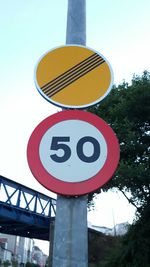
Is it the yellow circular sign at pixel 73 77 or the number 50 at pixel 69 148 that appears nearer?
the number 50 at pixel 69 148

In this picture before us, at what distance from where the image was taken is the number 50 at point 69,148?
2.78 m

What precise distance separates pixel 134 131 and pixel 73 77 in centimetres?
1402

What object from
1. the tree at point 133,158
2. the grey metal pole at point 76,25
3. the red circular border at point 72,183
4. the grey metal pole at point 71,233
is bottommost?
the grey metal pole at point 71,233

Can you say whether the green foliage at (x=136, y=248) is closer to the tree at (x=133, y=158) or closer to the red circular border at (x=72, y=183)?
the tree at (x=133, y=158)

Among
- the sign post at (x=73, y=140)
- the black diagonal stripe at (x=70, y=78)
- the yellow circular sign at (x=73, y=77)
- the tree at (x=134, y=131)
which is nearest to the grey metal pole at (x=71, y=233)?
the sign post at (x=73, y=140)

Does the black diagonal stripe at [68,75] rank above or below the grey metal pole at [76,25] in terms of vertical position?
below

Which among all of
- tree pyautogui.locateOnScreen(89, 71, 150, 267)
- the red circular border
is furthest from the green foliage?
the red circular border

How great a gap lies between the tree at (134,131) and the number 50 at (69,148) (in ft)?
41.7

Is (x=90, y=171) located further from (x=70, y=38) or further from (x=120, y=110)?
(x=120, y=110)

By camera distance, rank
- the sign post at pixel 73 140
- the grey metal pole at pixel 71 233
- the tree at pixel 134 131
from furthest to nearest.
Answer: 1. the tree at pixel 134 131
2. the sign post at pixel 73 140
3. the grey metal pole at pixel 71 233

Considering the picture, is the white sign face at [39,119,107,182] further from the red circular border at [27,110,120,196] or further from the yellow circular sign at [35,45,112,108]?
the yellow circular sign at [35,45,112,108]

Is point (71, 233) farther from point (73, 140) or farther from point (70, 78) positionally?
point (70, 78)

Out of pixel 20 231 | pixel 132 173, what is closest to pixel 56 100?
pixel 132 173

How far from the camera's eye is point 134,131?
668 inches
